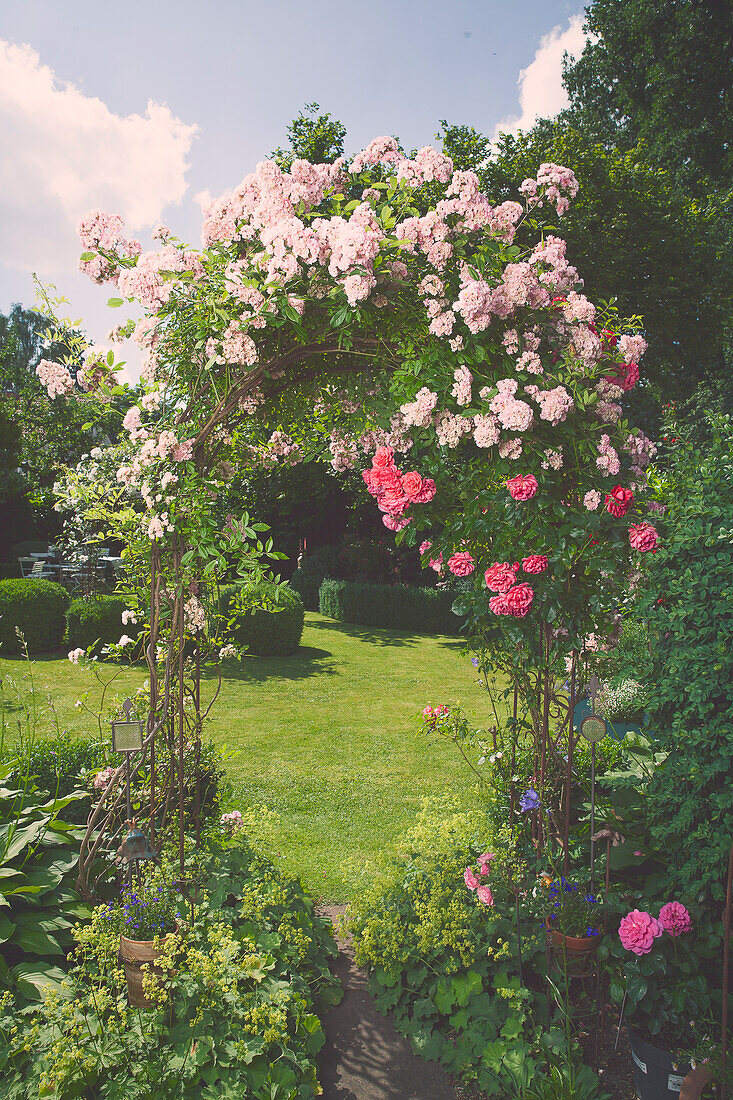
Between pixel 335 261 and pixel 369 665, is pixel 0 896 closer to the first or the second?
pixel 335 261

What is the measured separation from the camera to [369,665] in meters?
9.80

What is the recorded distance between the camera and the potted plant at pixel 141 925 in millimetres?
2406

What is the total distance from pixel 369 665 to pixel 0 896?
24.5 ft

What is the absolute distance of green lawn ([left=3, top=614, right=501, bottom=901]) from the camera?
4.29m

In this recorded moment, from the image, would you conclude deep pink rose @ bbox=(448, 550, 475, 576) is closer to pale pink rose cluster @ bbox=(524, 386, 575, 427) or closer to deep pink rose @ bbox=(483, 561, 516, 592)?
deep pink rose @ bbox=(483, 561, 516, 592)

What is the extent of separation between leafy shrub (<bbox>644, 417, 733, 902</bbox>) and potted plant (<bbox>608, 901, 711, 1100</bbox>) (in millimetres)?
170

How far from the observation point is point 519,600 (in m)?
2.46

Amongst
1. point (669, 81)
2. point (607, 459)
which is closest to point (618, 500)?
point (607, 459)

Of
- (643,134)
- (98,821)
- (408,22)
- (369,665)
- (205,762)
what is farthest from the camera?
(643,134)

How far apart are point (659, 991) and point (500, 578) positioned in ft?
4.96

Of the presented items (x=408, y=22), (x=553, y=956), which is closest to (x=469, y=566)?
(x=553, y=956)

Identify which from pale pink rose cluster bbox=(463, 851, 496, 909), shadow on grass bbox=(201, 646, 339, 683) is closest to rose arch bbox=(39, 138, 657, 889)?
pale pink rose cluster bbox=(463, 851, 496, 909)

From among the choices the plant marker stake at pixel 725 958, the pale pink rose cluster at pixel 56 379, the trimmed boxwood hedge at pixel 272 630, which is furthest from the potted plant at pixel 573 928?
the trimmed boxwood hedge at pixel 272 630

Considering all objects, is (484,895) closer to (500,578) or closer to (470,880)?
(470,880)
